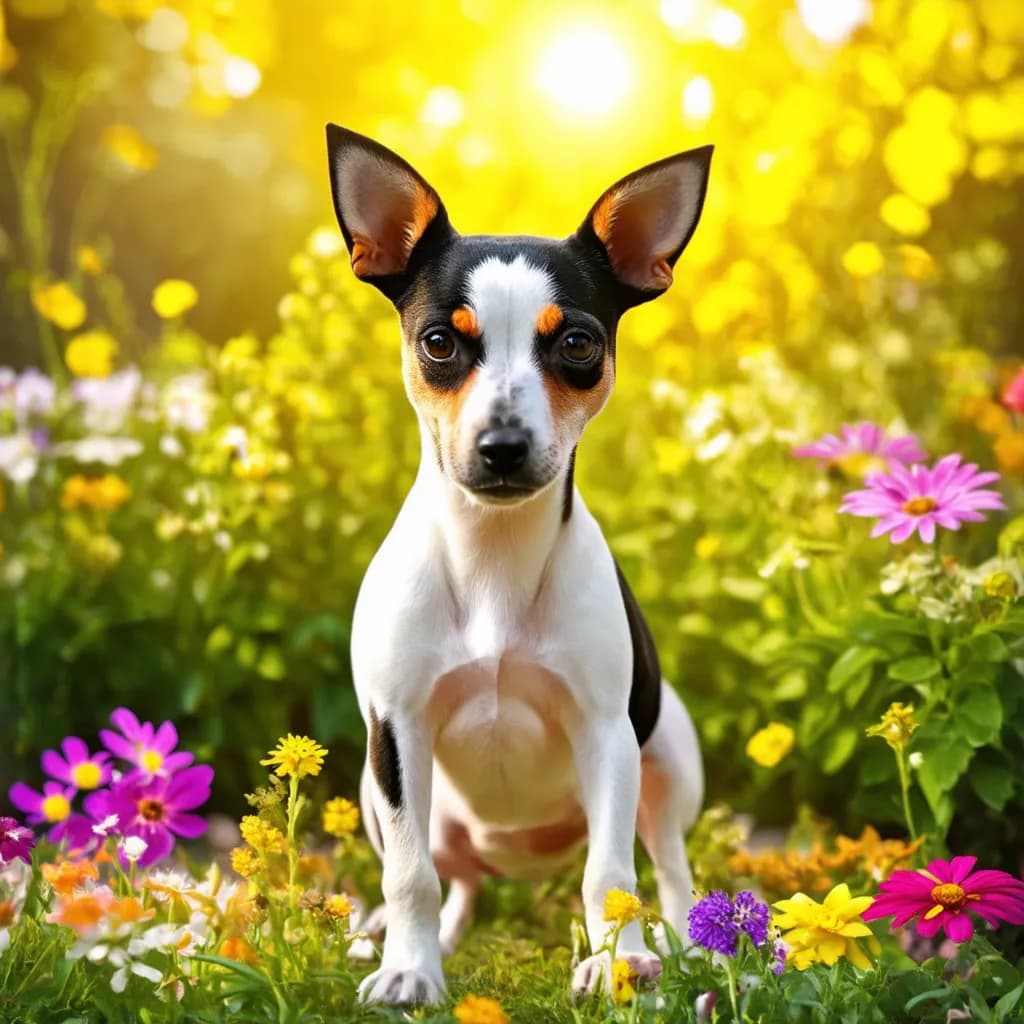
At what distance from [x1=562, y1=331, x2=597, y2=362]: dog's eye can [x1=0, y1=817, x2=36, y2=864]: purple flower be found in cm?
124

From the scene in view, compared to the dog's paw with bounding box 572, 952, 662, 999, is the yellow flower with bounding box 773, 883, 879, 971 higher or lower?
higher

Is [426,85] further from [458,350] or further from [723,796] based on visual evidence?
[458,350]

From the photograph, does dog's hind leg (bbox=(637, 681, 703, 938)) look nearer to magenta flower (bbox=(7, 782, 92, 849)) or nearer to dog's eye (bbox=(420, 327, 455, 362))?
dog's eye (bbox=(420, 327, 455, 362))

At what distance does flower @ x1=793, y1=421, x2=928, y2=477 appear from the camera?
10.2 feet

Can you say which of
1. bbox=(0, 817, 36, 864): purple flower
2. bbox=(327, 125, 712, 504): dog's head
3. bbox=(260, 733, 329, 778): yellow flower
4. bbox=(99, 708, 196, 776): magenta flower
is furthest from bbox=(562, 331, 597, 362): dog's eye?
bbox=(0, 817, 36, 864): purple flower

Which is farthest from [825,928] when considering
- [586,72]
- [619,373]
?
[586,72]

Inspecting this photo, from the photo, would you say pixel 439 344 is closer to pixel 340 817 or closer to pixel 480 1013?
pixel 340 817

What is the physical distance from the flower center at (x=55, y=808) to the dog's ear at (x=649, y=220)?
1443mm

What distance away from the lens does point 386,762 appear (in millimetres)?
2430

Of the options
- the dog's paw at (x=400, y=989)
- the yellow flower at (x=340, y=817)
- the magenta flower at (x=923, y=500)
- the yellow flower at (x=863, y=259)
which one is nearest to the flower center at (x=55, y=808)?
the yellow flower at (x=340, y=817)

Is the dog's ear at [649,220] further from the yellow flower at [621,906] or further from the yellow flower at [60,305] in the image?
the yellow flower at [60,305]

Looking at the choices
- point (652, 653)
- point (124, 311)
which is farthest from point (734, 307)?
point (124, 311)

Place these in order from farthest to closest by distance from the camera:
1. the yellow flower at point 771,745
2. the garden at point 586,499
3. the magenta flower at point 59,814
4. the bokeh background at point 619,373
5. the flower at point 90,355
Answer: the flower at point 90,355 < the bokeh background at point 619,373 < the yellow flower at point 771,745 < the magenta flower at point 59,814 < the garden at point 586,499

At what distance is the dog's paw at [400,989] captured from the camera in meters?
2.29
